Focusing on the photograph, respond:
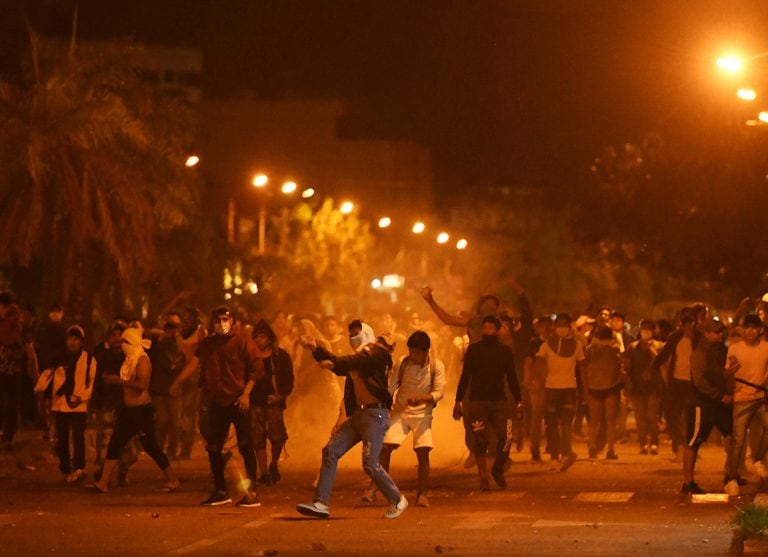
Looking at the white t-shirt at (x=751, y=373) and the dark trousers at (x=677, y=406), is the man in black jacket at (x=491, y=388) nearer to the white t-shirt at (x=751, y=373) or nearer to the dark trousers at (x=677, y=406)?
the white t-shirt at (x=751, y=373)

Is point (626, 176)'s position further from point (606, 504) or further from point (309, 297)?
point (606, 504)

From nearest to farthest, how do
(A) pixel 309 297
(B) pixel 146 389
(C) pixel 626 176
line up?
(B) pixel 146 389, (C) pixel 626 176, (A) pixel 309 297

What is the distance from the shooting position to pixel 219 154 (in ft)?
333

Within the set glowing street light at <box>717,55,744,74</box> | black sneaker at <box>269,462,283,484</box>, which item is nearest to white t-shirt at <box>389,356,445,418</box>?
black sneaker at <box>269,462,283,484</box>

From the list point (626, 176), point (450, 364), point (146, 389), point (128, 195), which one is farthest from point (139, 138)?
point (626, 176)

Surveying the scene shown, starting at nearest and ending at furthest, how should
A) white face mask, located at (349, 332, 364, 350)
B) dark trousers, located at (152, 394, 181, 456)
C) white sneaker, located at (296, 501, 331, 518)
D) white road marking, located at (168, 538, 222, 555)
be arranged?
1. white road marking, located at (168, 538, 222, 555)
2. white sneaker, located at (296, 501, 331, 518)
3. white face mask, located at (349, 332, 364, 350)
4. dark trousers, located at (152, 394, 181, 456)

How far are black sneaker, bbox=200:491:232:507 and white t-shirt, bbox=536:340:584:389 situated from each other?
5555mm

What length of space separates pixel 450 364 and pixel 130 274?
274 inches

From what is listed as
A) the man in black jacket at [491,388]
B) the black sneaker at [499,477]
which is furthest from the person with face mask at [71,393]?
the black sneaker at [499,477]

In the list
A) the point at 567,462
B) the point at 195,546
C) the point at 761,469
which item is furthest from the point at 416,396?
the point at 567,462

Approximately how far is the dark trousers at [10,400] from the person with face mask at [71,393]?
306cm

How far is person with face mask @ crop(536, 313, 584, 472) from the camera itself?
1973cm

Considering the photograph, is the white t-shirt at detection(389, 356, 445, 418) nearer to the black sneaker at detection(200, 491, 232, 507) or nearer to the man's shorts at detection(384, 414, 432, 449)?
the man's shorts at detection(384, 414, 432, 449)

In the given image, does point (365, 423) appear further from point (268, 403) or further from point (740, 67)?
point (740, 67)
